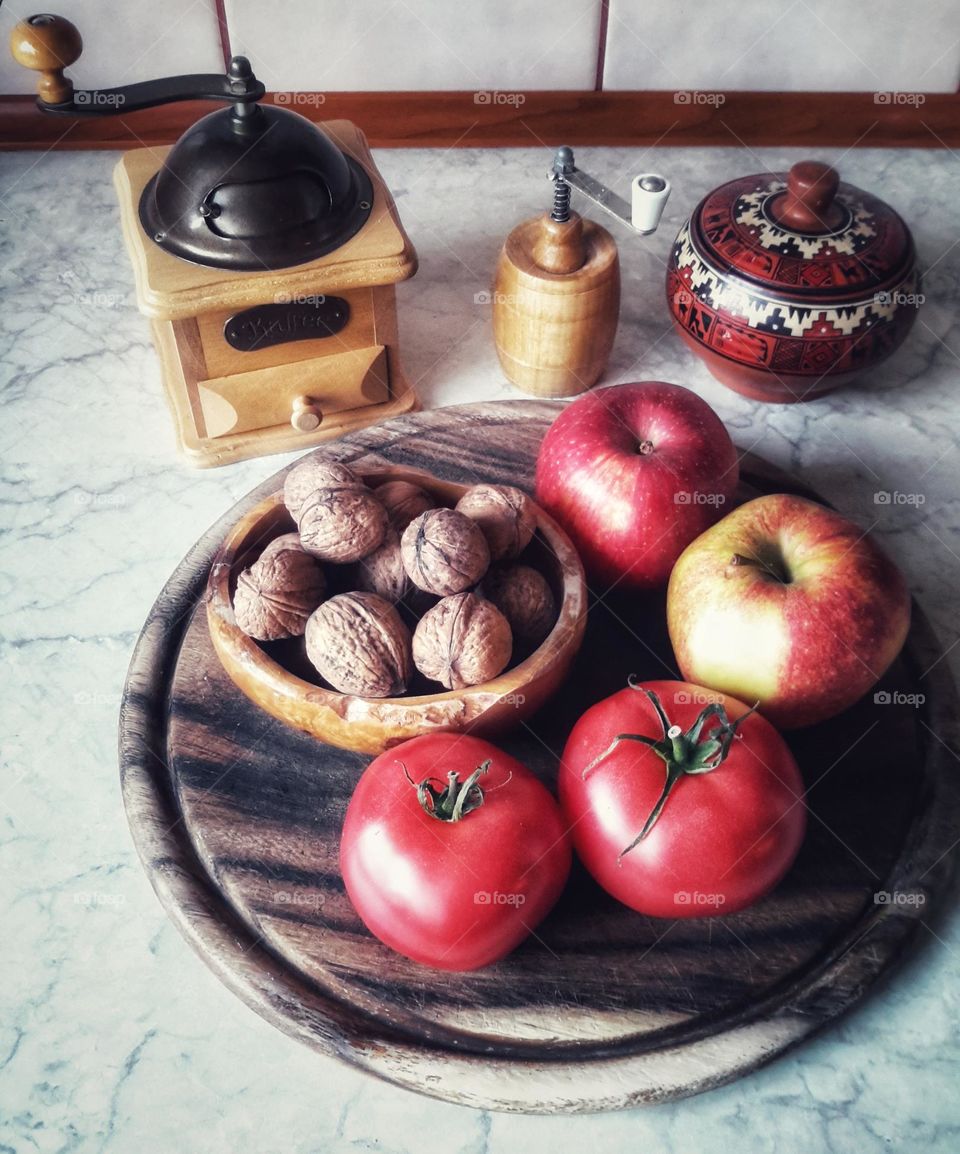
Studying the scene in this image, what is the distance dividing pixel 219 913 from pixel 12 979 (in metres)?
0.15

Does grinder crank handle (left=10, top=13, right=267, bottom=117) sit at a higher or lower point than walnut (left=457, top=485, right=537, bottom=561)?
higher

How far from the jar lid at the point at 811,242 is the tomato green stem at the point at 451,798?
0.57m

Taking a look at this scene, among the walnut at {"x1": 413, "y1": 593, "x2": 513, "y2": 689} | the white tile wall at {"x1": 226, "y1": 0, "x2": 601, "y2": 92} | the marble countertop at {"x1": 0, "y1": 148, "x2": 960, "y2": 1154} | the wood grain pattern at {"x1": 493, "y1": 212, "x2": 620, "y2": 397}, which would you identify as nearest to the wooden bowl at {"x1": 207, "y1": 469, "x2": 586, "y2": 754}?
the walnut at {"x1": 413, "y1": 593, "x2": 513, "y2": 689}

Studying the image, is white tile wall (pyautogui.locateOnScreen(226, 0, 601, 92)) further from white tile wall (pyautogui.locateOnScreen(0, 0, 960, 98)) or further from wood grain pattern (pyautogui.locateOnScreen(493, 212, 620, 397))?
wood grain pattern (pyautogui.locateOnScreen(493, 212, 620, 397))

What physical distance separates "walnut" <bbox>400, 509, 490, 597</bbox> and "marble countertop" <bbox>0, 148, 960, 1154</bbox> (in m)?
0.30

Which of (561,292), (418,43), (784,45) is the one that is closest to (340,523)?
(561,292)

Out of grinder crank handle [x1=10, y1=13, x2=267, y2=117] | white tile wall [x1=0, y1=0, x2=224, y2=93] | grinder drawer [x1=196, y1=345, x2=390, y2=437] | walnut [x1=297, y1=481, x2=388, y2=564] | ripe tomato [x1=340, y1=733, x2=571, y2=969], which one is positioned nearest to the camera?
ripe tomato [x1=340, y1=733, x2=571, y2=969]

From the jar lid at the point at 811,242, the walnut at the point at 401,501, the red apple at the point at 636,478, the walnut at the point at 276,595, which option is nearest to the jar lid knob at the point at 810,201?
the jar lid at the point at 811,242

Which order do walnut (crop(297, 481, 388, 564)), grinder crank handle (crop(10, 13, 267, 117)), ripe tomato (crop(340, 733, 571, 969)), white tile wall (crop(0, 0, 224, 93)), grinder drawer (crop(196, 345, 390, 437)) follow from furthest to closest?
white tile wall (crop(0, 0, 224, 93))
grinder drawer (crop(196, 345, 390, 437))
grinder crank handle (crop(10, 13, 267, 117))
walnut (crop(297, 481, 388, 564))
ripe tomato (crop(340, 733, 571, 969))

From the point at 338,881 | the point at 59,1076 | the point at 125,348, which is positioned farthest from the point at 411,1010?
the point at 125,348

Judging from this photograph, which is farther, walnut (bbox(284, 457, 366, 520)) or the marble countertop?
walnut (bbox(284, 457, 366, 520))

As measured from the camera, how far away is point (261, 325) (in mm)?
935

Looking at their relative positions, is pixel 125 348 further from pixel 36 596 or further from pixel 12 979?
pixel 12 979

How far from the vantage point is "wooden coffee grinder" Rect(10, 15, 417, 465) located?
2.91 ft
